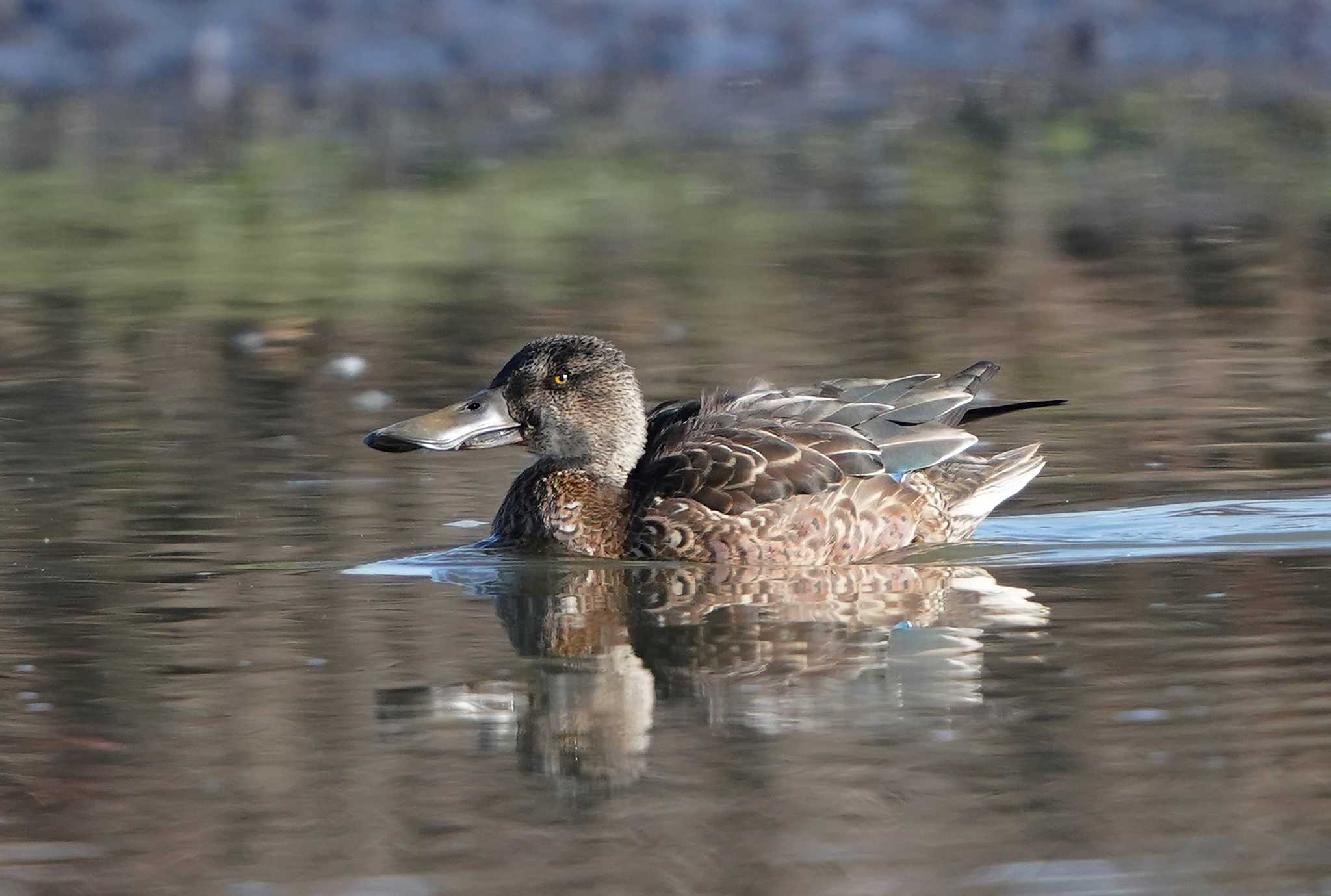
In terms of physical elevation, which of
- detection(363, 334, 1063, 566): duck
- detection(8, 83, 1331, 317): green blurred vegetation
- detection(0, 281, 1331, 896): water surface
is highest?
detection(8, 83, 1331, 317): green blurred vegetation

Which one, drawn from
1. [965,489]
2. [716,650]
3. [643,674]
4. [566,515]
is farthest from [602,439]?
[643,674]

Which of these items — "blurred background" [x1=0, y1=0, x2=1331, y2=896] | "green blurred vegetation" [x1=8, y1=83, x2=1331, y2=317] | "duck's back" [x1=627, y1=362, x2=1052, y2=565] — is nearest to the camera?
"blurred background" [x1=0, y1=0, x2=1331, y2=896]

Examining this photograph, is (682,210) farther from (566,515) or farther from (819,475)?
(819,475)

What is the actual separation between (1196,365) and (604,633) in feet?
17.0

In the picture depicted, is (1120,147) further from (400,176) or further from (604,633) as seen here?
(604,633)

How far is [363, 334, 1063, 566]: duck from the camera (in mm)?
8164

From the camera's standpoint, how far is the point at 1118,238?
1602 cm

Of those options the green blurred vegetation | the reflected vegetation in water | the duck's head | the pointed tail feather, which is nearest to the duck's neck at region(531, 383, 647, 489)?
the duck's head

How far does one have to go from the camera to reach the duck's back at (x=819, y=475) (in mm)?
8156

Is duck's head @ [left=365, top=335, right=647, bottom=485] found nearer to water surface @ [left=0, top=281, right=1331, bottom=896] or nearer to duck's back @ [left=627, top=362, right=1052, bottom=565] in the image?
duck's back @ [left=627, top=362, right=1052, bottom=565]

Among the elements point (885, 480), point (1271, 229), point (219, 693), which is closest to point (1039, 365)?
point (885, 480)

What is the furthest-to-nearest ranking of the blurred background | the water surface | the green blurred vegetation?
the green blurred vegetation → the blurred background → the water surface

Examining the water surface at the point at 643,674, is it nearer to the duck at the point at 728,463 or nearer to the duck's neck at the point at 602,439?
the duck at the point at 728,463

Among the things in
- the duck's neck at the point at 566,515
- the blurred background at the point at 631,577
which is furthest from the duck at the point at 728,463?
the blurred background at the point at 631,577
